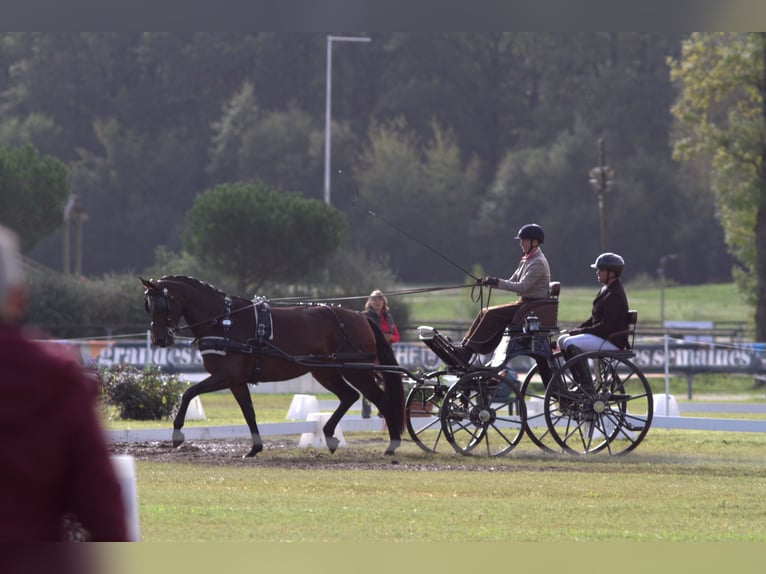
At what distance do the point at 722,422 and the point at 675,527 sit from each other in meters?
8.07

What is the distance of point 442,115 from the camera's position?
228 feet

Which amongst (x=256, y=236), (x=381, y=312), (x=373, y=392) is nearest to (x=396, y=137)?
(x=256, y=236)

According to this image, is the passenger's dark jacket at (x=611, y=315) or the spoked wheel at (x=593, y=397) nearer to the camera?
the spoked wheel at (x=593, y=397)

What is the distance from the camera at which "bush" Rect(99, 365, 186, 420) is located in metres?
18.6

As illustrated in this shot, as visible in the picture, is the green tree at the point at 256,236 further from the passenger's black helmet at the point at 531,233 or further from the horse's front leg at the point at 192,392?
the passenger's black helmet at the point at 531,233

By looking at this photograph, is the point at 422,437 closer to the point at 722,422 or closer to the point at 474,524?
the point at 722,422

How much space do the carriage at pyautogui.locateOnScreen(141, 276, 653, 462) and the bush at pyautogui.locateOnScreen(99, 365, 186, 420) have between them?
14.8ft

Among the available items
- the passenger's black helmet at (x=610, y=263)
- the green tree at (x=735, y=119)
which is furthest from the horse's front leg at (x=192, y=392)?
the green tree at (x=735, y=119)

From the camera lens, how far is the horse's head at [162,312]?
13961 mm

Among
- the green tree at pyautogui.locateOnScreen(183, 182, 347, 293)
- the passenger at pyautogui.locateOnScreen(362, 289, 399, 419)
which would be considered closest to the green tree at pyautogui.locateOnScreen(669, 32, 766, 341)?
the green tree at pyautogui.locateOnScreen(183, 182, 347, 293)

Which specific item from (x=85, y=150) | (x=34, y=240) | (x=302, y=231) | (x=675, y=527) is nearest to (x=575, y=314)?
(x=302, y=231)

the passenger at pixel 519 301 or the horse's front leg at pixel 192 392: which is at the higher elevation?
the passenger at pixel 519 301

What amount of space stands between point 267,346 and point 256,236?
26549 millimetres

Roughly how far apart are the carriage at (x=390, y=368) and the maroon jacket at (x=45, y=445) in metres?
10.2
